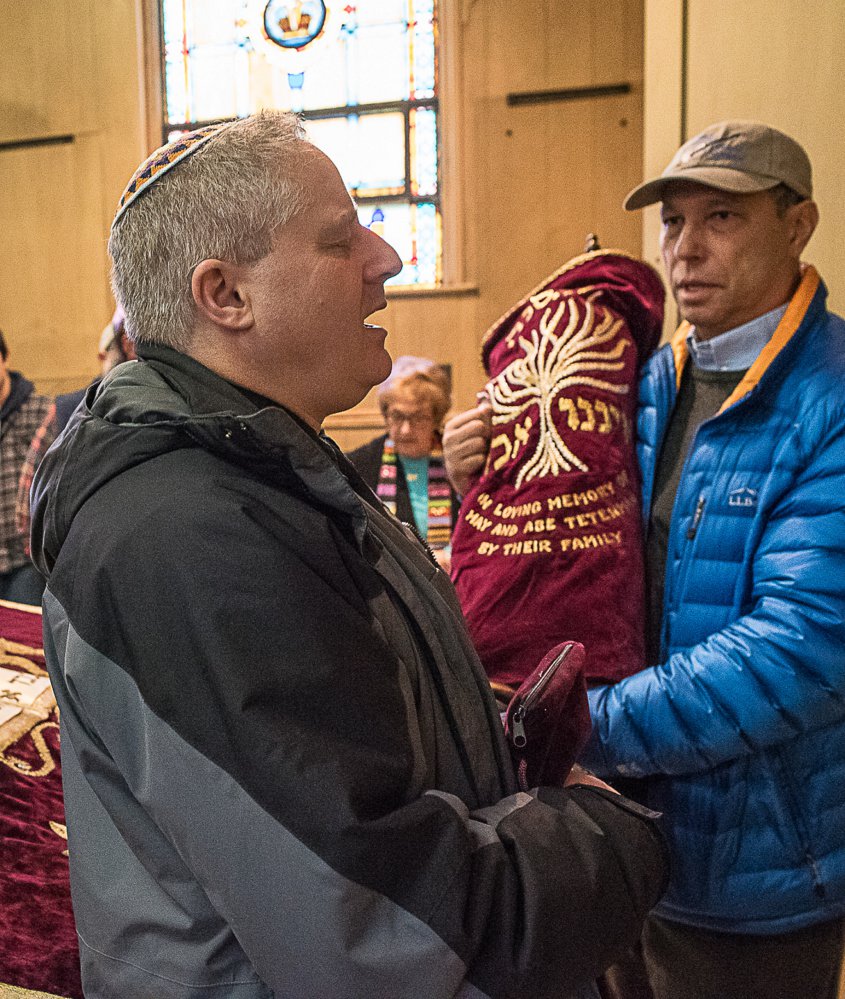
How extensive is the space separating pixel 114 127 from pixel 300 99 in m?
1.66

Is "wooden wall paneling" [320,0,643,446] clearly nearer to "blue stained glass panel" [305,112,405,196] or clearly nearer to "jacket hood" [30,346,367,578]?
"blue stained glass panel" [305,112,405,196]

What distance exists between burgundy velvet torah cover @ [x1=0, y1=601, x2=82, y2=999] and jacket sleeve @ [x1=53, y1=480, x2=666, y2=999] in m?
0.92

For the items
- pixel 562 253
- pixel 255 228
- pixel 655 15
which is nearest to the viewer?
pixel 255 228

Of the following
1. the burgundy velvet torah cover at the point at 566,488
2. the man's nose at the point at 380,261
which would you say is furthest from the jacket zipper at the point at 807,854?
the man's nose at the point at 380,261

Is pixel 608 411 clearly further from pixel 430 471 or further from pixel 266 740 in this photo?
pixel 430 471

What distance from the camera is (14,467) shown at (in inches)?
125

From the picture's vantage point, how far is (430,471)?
3887 millimetres

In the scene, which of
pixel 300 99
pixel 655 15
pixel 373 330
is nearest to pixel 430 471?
pixel 655 15

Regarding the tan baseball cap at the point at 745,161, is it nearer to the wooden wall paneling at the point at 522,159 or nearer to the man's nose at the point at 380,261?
the man's nose at the point at 380,261

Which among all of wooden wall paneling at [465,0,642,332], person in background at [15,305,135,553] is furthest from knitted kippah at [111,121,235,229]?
wooden wall paneling at [465,0,642,332]

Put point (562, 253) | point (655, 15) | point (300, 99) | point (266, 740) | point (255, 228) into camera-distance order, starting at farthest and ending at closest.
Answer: point (300, 99), point (562, 253), point (655, 15), point (255, 228), point (266, 740)

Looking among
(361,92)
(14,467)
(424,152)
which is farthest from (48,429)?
(361,92)

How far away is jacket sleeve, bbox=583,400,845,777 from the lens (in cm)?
139

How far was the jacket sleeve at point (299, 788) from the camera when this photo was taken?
31.9 inches
